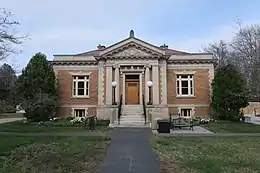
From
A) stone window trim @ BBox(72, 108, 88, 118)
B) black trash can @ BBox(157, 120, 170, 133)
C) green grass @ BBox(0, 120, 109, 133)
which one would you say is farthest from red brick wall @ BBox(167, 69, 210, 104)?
black trash can @ BBox(157, 120, 170, 133)

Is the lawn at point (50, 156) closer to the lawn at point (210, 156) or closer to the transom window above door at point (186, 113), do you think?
the lawn at point (210, 156)

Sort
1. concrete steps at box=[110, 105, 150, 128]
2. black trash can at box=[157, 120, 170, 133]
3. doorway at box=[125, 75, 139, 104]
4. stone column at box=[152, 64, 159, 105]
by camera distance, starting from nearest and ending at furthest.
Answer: black trash can at box=[157, 120, 170, 133]
concrete steps at box=[110, 105, 150, 128]
stone column at box=[152, 64, 159, 105]
doorway at box=[125, 75, 139, 104]

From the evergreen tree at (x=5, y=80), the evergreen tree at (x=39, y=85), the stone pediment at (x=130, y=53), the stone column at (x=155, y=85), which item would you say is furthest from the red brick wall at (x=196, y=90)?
the evergreen tree at (x=5, y=80)

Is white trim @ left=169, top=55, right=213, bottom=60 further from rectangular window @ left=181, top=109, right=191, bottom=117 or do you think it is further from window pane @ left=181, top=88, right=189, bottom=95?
rectangular window @ left=181, top=109, right=191, bottom=117

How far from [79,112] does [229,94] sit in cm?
1478

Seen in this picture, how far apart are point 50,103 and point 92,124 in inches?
312

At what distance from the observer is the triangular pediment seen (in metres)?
29.3

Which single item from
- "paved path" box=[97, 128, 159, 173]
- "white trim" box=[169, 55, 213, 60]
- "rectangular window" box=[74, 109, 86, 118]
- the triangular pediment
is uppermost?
the triangular pediment

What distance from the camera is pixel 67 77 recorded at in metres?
30.9

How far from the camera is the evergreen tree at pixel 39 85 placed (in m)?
27.2

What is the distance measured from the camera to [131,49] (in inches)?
1163

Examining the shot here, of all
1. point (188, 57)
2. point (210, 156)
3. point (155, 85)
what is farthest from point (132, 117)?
point (210, 156)

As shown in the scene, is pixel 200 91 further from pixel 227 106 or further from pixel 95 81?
pixel 95 81

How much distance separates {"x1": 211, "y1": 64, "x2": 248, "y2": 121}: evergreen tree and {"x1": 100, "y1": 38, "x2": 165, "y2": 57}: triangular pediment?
245 inches
